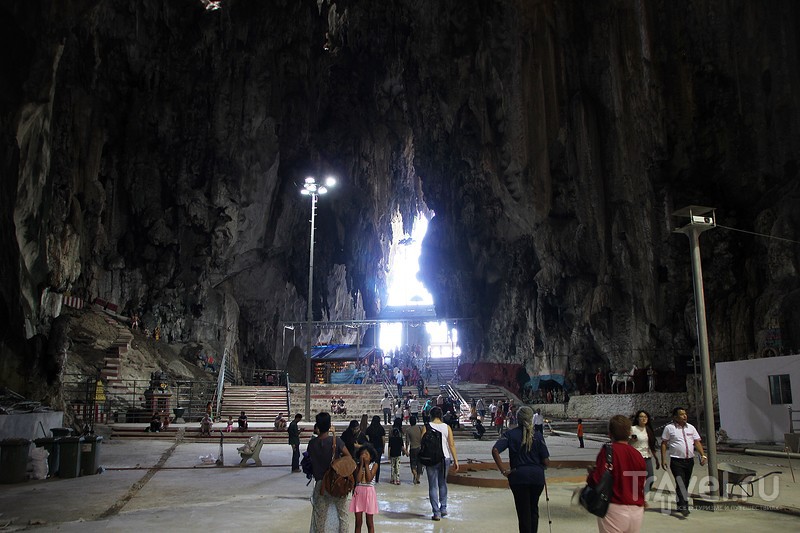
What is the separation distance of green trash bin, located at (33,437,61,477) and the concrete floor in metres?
0.50

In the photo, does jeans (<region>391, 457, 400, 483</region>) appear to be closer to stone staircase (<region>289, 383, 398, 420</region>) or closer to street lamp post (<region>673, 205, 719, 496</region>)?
street lamp post (<region>673, 205, 719, 496</region>)

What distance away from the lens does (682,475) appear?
749 centimetres

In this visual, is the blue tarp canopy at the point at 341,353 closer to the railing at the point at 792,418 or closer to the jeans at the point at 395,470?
the railing at the point at 792,418

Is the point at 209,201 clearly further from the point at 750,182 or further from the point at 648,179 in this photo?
the point at 750,182

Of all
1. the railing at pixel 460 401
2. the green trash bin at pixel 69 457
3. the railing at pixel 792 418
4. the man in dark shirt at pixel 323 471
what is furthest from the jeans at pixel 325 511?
the railing at pixel 460 401

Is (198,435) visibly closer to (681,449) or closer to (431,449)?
(431,449)

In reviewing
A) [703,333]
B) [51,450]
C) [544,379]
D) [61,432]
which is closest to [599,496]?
[703,333]

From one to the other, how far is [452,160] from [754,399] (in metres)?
25.9

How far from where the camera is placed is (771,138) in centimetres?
2548

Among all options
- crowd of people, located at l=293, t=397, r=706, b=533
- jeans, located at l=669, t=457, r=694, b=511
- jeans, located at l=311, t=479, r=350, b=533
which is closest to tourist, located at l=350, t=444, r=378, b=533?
crowd of people, located at l=293, t=397, r=706, b=533

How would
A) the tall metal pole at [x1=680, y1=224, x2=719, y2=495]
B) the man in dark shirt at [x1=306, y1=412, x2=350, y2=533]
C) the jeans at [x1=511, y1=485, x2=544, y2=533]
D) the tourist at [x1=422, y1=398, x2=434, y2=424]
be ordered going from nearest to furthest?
the jeans at [x1=511, y1=485, x2=544, y2=533] < the man in dark shirt at [x1=306, y1=412, x2=350, y2=533] < the tall metal pole at [x1=680, y1=224, x2=719, y2=495] < the tourist at [x1=422, y1=398, x2=434, y2=424]

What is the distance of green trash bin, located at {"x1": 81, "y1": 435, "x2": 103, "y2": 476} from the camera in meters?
12.2

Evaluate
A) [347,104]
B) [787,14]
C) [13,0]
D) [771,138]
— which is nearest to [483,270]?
[347,104]

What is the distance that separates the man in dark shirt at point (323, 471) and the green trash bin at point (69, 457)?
825 centimetres
